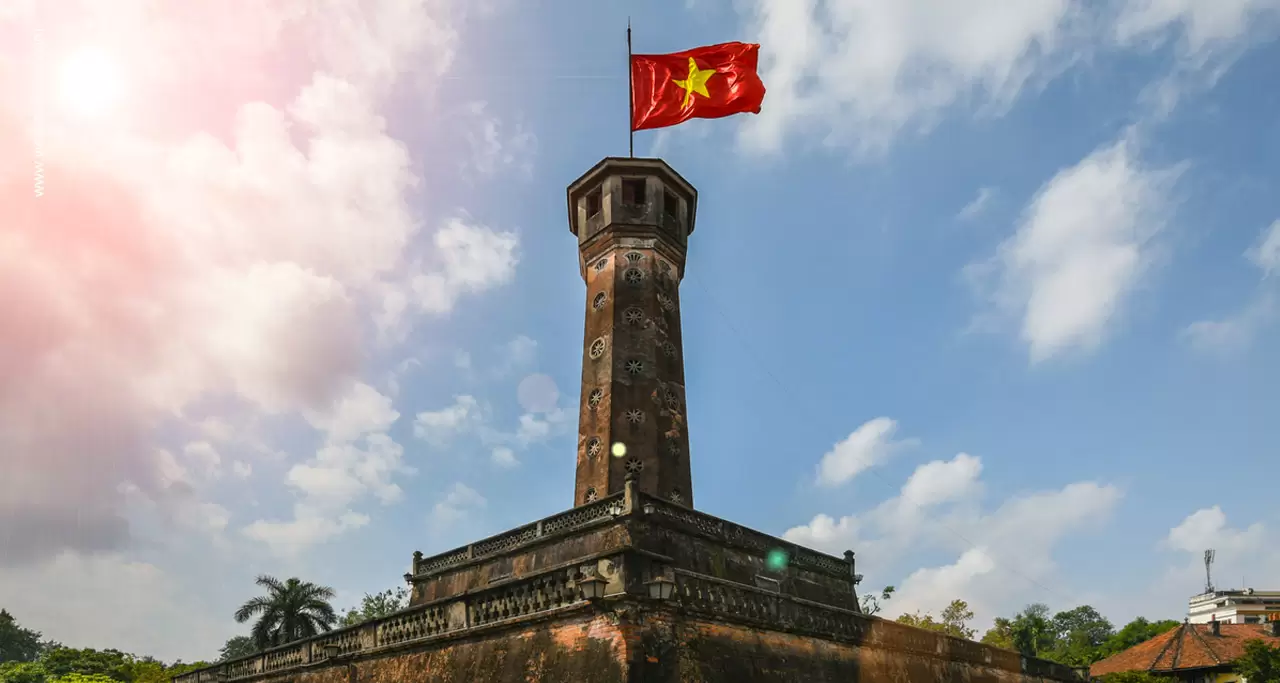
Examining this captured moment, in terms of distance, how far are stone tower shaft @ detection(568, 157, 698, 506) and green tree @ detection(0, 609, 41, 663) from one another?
400ft

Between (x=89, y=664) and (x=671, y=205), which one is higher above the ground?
(x=671, y=205)

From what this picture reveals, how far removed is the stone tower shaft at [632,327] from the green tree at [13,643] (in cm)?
12205

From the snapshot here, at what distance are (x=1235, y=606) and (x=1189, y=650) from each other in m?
58.4

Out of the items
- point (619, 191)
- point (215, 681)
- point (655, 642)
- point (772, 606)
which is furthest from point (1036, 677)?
point (215, 681)

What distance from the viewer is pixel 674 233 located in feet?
87.4

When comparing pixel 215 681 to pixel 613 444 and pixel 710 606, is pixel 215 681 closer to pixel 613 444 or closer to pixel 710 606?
pixel 613 444

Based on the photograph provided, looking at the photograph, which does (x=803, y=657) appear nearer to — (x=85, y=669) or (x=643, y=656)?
(x=643, y=656)

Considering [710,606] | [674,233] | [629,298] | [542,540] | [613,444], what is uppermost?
[674,233]

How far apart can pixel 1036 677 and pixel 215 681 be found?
23598 mm

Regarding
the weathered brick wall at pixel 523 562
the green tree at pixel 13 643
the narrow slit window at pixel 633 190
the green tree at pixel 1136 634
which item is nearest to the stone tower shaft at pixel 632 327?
the narrow slit window at pixel 633 190

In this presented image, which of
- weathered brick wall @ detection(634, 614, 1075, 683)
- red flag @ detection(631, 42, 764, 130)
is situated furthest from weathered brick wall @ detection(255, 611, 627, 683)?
red flag @ detection(631, 42, 764, 130)

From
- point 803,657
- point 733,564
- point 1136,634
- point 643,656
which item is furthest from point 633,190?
point 1136,634

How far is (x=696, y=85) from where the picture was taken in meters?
25.7

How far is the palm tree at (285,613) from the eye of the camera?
40312 mm
